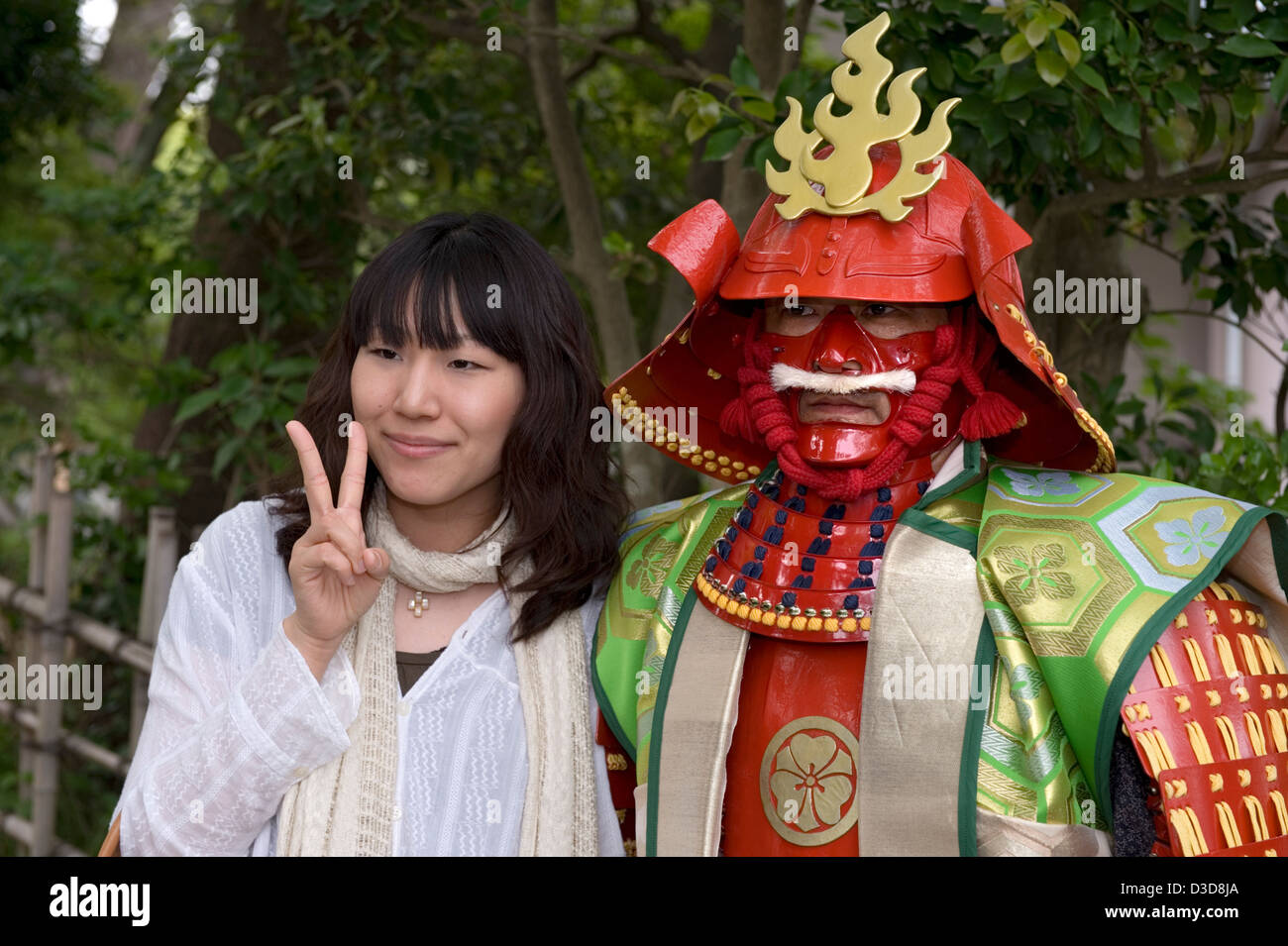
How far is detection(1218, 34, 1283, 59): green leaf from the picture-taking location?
2475mm

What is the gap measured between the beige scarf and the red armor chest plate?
10.3 inches

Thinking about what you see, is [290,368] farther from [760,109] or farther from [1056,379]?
[1056,379]

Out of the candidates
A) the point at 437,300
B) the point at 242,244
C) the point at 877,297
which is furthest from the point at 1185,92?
the point at 242,244

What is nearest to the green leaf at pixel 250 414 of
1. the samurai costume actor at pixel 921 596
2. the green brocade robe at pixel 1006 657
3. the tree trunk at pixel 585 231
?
the tree trunk at pixel 585 231

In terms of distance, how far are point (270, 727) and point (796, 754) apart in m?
0.78

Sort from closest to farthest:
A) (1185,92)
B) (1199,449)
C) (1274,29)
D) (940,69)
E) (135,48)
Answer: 1. (1274,29)
2. (1185,92)
3. (940,69)
4. (1199,449)
5. (135,48)

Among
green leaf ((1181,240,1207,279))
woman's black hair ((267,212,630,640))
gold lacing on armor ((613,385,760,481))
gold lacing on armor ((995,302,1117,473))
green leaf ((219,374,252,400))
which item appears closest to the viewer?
gold lacing on armor ((995,302,1117,473))

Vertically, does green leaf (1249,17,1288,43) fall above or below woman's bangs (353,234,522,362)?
above

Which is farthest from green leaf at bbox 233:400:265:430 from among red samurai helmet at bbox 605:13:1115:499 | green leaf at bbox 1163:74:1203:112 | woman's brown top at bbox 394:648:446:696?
green leaf at bbox 1163:74:1203:112

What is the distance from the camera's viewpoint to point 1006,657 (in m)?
1.89

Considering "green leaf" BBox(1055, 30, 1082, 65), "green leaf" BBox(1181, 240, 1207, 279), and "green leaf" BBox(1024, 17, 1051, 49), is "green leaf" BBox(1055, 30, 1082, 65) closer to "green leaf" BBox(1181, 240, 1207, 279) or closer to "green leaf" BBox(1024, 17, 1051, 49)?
"green leaf" BBox(1024, 17, 1051, 49)

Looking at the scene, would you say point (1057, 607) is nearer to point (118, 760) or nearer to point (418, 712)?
point (418, 712)

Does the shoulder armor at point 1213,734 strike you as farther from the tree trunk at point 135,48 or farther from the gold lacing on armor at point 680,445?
the tree trunk at point 135,48
